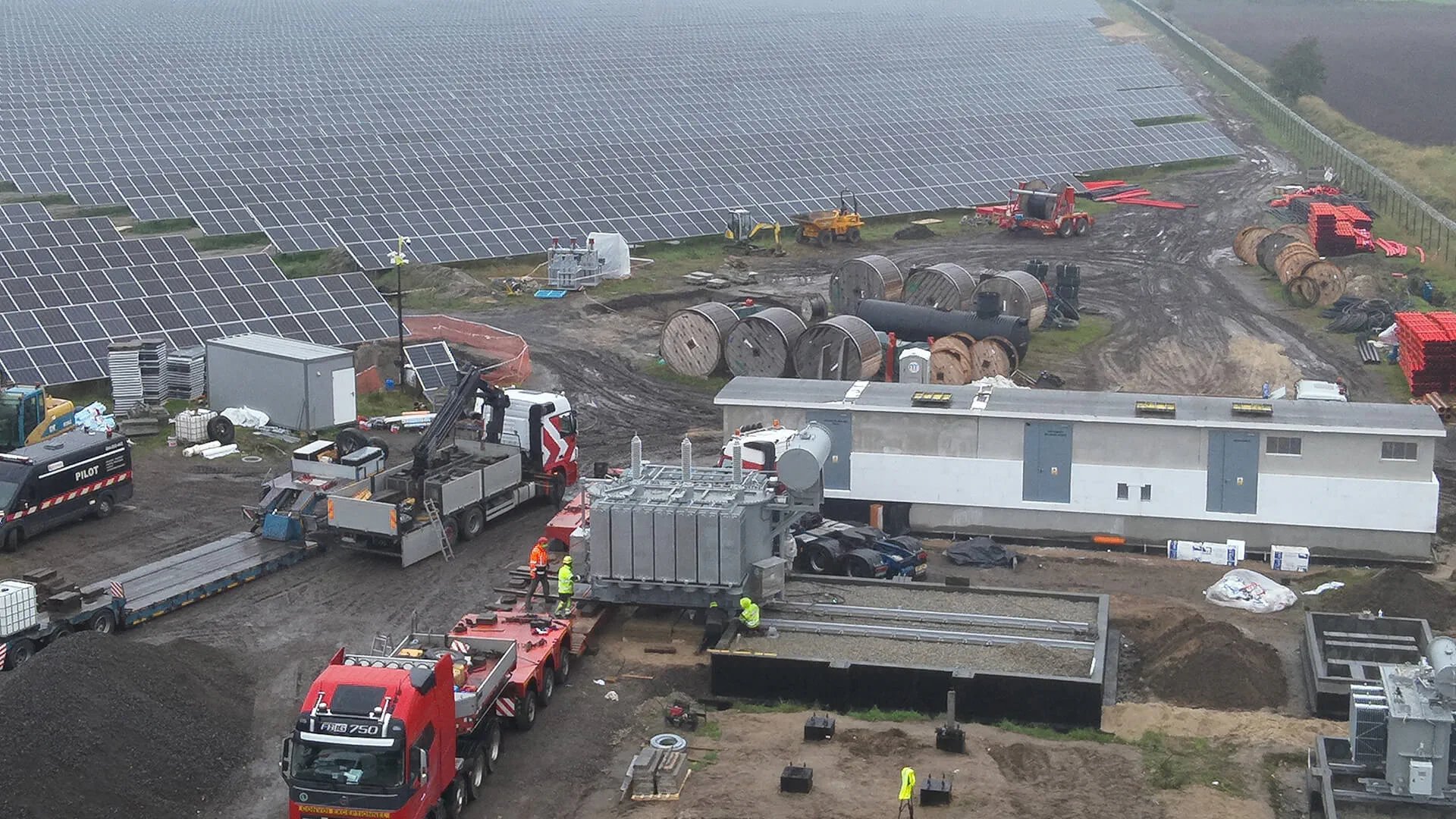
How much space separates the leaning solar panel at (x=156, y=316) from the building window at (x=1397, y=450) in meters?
24.4

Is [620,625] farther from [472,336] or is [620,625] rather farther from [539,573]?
[472,336]

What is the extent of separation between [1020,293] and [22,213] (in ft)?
96.0

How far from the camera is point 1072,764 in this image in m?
19.2

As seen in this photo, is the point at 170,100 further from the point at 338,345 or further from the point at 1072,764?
the point at 1072,764

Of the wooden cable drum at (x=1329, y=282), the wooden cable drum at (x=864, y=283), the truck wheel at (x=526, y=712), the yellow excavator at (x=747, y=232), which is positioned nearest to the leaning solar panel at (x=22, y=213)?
the yellow excavator at (x=747, y=232)

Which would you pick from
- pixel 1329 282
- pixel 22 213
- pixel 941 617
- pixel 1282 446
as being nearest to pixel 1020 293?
pixel 1329 282

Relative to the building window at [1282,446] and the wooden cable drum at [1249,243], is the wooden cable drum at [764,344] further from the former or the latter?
the wooden cable drum at [1249,243]

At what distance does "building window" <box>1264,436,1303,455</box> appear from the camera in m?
27.4

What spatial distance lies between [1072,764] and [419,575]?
12158 mm

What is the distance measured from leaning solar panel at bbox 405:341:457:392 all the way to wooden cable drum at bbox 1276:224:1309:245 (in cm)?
2980

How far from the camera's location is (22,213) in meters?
46.4

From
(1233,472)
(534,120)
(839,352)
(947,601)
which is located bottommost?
(947,601)

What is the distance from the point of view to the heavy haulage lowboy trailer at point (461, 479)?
2681cm

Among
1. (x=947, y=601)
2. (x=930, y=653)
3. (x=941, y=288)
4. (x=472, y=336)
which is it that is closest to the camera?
(x=930, y=653)
